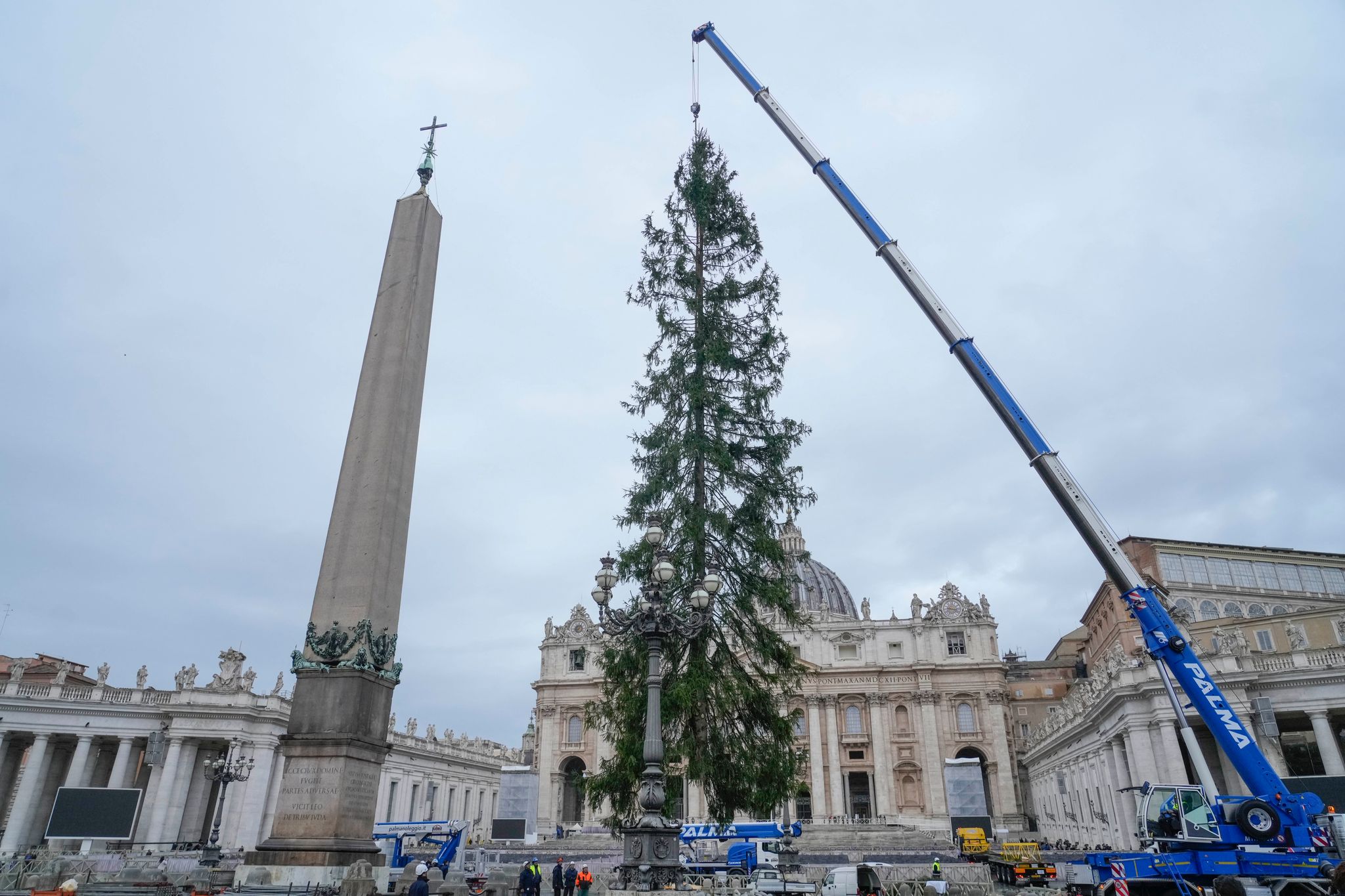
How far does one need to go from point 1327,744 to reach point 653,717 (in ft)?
101

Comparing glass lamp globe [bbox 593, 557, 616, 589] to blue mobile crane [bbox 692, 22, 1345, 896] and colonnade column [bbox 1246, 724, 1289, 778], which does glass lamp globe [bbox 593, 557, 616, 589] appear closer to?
blue mobile crane [bbox 692, 22, 1345, 896]

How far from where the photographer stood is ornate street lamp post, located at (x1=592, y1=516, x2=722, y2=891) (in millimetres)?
11742

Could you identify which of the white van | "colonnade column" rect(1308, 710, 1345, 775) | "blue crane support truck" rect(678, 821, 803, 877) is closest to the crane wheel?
the white van

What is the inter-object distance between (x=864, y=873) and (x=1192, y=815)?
661 centimetres

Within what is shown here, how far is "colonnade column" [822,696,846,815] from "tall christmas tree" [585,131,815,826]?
50.6 meters

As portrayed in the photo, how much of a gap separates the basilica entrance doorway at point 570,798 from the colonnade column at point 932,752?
28416mm

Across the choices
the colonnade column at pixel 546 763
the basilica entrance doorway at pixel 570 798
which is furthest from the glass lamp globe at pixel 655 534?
the basilica entrance doorway at pixel 570 798

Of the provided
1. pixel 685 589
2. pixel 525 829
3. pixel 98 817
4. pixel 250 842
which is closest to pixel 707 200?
pixel 685 589

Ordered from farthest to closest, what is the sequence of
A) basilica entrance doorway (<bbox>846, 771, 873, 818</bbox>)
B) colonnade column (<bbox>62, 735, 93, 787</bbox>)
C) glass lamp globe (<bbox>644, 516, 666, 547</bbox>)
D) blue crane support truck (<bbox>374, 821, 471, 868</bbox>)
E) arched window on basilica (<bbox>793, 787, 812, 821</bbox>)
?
basilica entrance doorway (<bbox>846, 771, 873, 818</bbox>) → arched window on basilica (<bbox>793, 787, 812, 821</bbox>) → colonnade column (<bbox>62, 735, 93, 787</bbox>) → blue crane support truck (<bbox>374, 821, 471, 868</bbox>) → glass lamp globe (<bbox>644, 516, 666, 547</bbox>)

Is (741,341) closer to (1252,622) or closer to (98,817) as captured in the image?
(98,817)

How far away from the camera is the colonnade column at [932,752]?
65.0 meters

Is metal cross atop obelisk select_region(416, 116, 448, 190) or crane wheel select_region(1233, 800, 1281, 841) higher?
metal cross atop obelisk select_region(416, 116, 448, 190)

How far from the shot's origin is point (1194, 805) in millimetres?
16328

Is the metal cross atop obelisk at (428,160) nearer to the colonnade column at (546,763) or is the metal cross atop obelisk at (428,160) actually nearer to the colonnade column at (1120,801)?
the colonnade column at (1120,801)
